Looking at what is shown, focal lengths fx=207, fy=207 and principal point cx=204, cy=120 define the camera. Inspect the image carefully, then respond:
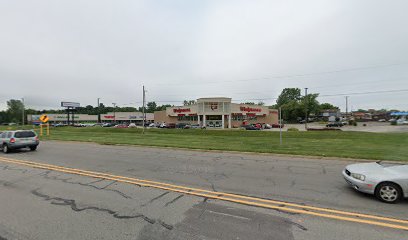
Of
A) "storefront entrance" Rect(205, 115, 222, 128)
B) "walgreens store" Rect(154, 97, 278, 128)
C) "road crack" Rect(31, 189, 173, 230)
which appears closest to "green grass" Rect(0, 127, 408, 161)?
"road crack" Rect(31, 189, 173, 230)

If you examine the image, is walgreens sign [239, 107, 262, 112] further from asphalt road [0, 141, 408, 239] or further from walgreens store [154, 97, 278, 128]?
asphalt road [0, 141, 408, 239]

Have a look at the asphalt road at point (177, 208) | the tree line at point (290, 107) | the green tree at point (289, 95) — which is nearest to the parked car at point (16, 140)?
the asphalt road at point (177, 208)

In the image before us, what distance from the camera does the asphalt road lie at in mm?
3473

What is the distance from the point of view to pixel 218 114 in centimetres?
5347

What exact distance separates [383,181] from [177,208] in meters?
4.81

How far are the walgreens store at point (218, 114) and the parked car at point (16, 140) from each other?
40491 mm

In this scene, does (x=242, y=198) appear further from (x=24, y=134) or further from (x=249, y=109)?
(x=249, y=109)

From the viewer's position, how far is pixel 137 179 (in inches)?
265

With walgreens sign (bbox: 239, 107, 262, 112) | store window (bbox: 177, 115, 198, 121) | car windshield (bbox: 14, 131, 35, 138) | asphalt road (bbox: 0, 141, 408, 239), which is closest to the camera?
asphalt road (bbox: 0, 141, 408, 239)

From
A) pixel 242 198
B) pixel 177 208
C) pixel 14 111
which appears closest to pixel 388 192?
pixel 242 198

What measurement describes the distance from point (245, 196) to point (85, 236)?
345 cm

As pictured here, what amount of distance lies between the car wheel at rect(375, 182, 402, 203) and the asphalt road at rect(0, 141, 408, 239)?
0.56 ft

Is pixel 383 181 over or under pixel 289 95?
under

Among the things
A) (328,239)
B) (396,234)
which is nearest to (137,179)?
(328,239)
